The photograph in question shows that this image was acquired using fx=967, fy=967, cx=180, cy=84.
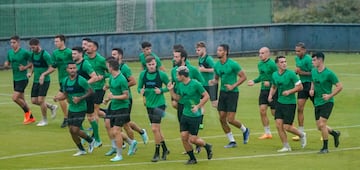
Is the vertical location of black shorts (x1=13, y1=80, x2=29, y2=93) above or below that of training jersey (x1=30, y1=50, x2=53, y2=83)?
below

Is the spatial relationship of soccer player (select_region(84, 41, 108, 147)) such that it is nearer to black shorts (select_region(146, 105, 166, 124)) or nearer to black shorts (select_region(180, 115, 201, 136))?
black shorts (select_region(146, 105, 166, 124))

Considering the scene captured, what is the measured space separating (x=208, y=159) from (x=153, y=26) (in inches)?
1033

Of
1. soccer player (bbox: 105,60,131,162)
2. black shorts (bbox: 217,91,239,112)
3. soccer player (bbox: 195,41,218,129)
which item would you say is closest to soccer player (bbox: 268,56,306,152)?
black shorts (bbox: 217,91,239,112)

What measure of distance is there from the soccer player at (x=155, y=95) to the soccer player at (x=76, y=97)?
119 centimetres

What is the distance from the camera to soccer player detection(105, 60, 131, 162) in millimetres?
19984

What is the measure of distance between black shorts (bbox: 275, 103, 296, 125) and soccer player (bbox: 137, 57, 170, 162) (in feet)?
8.35

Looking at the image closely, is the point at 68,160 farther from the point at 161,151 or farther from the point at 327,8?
the point at 327,8

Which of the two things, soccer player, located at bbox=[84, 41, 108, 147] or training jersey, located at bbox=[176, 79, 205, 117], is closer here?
training jersey, located at bbox=[176, 79, 205, 117]

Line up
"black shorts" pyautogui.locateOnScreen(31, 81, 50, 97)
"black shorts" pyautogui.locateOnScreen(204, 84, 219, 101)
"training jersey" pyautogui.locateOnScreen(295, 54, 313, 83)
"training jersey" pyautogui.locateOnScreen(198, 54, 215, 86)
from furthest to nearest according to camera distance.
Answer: "black shorts" pyautogui.locateOnScreen(31, 81, 50, 97) < "black shorts" pyautogui.locateOnScreen(204, 84, 219, 101) < "training jersey" pyautogui.locateOnScreen(198, 54, 215, 86) < "training jersey" pyautogui.locateOnScreen(295, 54, 313, 83)

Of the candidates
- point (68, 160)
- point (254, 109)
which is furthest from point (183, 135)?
point (254, 109)

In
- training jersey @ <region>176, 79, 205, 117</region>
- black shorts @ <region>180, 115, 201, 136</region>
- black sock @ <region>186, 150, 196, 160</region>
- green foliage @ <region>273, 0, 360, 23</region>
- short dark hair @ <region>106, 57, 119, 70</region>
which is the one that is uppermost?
green foliage @ <region>273, 0, 360, 23</region>

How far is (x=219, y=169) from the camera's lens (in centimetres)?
Answer: 1880

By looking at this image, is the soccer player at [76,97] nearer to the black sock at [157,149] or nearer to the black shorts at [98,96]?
the black sock at [157,149]

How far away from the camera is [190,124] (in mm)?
19328
